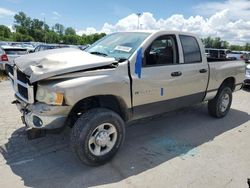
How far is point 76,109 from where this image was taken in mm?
3766

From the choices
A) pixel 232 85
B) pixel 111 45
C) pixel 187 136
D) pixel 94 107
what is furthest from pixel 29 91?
pixel 232 85

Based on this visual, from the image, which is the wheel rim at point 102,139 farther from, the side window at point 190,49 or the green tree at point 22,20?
the green tree at point 22,20

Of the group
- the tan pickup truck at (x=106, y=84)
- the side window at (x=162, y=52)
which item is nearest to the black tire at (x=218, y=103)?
the tan pickup truck at (x=106, y=84)

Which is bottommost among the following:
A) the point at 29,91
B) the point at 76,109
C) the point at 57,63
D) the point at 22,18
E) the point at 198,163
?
the point at 198,163

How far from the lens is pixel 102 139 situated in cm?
364

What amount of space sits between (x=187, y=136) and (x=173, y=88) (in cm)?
110

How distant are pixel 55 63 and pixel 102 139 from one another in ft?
4.05

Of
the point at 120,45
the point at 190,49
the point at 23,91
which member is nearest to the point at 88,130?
the point at 23,91

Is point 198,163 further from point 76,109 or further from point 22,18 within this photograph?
point 22,18

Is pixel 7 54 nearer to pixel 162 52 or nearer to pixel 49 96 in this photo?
pixel 162 52

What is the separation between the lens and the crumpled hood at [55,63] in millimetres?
3232

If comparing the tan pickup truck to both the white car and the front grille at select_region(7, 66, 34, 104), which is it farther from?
the white car

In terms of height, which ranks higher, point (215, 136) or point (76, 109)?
point (76, 109)

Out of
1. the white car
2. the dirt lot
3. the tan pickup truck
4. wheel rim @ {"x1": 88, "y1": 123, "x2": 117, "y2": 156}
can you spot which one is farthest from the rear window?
wheel rim @ {"x1": 88, "y1": 123, "x2": 117, "y2": 156}
